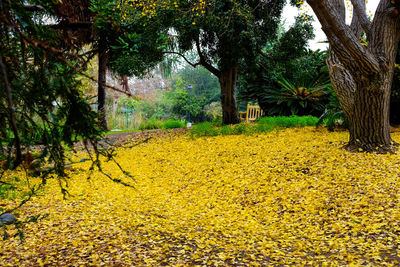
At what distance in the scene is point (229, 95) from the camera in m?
9.32

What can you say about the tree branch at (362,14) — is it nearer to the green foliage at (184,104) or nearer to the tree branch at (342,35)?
the tree branch at (342,35)

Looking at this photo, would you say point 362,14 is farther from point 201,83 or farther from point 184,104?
point 201,83

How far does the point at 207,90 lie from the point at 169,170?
19587mm

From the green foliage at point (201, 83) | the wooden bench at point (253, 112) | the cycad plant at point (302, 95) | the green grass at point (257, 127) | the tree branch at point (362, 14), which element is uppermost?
the green foliage at point (201, 83)

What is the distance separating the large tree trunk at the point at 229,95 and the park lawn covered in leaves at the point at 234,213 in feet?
9.54

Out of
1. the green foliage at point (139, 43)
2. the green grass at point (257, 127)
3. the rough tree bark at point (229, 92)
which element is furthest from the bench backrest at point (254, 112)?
the green foliage at point (139, 43)

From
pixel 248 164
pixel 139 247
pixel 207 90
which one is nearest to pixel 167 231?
pixel 139 247

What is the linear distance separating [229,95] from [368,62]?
4780 mm

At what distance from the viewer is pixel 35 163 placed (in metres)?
5.73

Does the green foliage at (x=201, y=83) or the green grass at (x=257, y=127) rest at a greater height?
the green foliage at (x=201, y=83)

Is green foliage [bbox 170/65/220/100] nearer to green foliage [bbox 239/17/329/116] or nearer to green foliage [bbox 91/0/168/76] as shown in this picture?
green foliage [bbox 239/17/329/116]

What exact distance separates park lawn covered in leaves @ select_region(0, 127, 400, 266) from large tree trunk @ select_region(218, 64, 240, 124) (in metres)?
2.91

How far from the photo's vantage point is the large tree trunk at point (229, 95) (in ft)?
30.6

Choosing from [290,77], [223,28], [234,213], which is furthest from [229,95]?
[234,213]
